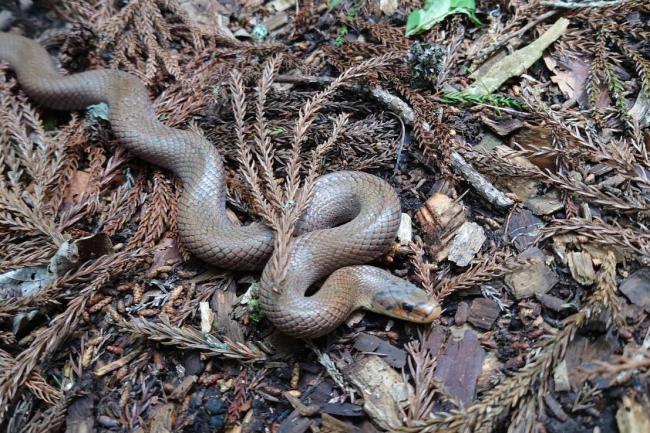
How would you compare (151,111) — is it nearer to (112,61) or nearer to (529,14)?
(112,61)

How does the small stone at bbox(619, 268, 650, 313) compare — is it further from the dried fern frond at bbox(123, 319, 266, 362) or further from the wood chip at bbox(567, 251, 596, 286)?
the dried fern frond at bbox(123, 319, 266, 362)

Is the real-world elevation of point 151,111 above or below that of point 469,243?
above

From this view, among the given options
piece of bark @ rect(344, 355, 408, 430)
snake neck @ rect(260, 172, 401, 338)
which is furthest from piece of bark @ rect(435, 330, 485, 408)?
snake neck @ rect(260, 172, 401, 338)

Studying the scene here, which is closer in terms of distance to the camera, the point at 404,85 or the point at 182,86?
the point at 404,85

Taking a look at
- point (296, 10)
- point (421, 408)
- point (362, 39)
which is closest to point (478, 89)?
point (362, 39)

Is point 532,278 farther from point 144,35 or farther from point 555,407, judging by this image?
point 144,35

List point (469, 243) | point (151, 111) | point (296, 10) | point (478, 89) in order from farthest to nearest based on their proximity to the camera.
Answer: point (296, 10) → point (151, 111) → point (478, 89) → point (469, 243)

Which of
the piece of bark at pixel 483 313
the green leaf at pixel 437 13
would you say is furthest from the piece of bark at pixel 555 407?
the green leaf at pixel 437 13
